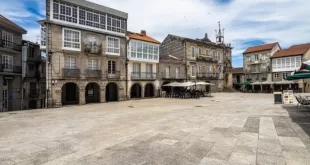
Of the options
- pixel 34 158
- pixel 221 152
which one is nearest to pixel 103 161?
pixel 34 158

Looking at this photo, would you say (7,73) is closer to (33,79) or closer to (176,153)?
(33,79)

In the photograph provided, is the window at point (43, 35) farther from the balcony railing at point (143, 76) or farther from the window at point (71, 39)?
the balcony railing at point (143, 76)

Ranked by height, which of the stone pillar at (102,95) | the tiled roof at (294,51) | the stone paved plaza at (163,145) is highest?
the tiled roof at (294,51)

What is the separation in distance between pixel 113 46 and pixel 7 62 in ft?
39.0

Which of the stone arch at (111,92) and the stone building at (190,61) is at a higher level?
the stone building at (190,61)

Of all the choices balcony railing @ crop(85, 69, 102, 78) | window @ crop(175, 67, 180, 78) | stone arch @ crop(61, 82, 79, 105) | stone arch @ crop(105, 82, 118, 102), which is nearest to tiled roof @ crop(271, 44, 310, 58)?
window @ crop(175, 67, 180, 78)

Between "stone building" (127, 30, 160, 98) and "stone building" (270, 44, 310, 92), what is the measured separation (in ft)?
94.3

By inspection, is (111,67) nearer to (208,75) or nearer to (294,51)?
(208,75)

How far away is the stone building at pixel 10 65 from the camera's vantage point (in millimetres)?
20016

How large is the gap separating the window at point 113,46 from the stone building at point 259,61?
36095mm

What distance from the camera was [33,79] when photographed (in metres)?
24.5

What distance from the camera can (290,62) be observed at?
38406 mm

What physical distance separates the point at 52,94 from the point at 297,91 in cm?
4055

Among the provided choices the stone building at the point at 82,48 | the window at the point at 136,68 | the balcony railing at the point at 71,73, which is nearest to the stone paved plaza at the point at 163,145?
the balcony railing at the point at 71,73
